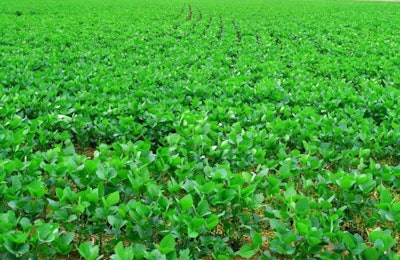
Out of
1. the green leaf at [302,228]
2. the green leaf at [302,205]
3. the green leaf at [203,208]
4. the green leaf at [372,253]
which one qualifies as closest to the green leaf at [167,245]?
the green leaf at [203,208]

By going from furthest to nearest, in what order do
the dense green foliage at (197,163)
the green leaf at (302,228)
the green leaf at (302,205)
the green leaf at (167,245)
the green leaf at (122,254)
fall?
1. the green leaf at (302,205)
2. the dense green foliage at (197,163)
3. the green leaf at (302,228)
4. the green leaf at (167,245)
5. the green leaf at (122,254)

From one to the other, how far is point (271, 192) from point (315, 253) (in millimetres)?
682

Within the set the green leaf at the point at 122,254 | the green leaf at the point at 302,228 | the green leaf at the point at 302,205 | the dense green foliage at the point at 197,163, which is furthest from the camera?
the green leaf at the point at 302,205

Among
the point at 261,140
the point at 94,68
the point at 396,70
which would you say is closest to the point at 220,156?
the point at 261,140

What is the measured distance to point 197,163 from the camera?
3818 millimetres

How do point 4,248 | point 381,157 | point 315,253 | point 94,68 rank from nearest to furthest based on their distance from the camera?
1. point 4,248
2. point 315,253
3. point 381,157
4. point 94,68

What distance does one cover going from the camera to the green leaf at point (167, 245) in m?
2.45

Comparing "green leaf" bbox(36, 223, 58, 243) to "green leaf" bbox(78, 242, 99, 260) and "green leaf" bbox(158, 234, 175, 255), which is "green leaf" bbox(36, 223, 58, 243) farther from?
"green leaf" bbox(158, 234, 175, 255)

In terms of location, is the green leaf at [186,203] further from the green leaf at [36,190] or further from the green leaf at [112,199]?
the green leaf at [36,190]

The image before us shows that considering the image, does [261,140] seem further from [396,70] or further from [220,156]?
[396,70]

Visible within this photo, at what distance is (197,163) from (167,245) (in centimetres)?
137

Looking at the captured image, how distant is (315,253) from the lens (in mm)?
2662

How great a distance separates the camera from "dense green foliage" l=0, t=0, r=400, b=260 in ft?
8.97

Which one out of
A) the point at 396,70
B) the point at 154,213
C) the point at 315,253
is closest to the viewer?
the point at 315,253
